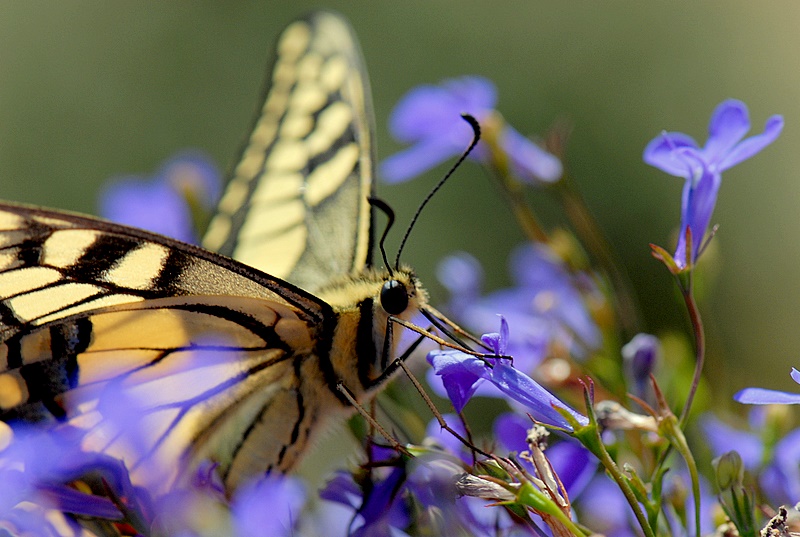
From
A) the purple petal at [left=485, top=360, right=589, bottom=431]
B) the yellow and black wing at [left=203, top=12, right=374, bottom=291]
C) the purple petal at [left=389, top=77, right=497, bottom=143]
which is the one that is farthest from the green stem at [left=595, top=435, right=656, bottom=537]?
the purple petal at [left=389, top=77, right=497, bottom=143]

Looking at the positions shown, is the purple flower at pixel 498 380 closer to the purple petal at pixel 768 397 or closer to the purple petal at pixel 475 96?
the purple petal at pixel 768 397

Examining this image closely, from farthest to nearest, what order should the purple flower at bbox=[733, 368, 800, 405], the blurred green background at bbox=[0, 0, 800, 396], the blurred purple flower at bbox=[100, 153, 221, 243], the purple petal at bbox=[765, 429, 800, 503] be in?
the blurred green background at bbox=[0, 0, 800, 396], the blurred purple flower at bbox=[100, 153, 221, 243], the purple petal at bbox=[765, 429, 800, 503], the purple flower at bbox=[733, 368, 800, 405]

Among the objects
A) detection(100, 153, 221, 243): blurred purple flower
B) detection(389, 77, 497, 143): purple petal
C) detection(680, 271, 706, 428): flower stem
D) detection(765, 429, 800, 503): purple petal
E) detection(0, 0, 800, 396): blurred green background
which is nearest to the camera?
detection(680, 271, 706, 428): flower stem

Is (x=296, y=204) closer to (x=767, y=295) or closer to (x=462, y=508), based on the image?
(x=462, y=508)

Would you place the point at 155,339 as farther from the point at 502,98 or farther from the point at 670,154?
the point at 502,98

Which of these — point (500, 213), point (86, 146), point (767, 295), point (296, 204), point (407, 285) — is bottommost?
point (767, 295)

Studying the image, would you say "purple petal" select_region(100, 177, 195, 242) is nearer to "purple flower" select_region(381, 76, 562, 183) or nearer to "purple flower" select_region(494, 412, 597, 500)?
"purple flower" select_region(381, 76, 562, 183)

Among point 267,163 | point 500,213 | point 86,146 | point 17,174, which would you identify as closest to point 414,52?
point 500,213

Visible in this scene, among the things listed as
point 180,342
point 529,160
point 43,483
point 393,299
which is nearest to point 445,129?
point 529,160
